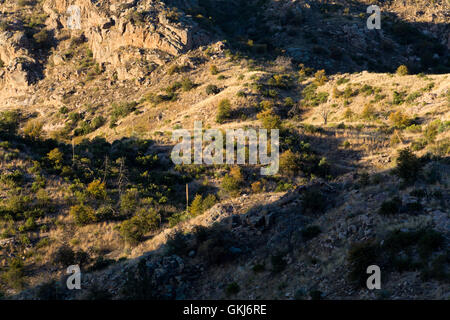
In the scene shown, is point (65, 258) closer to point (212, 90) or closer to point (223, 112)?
point (223, 112)

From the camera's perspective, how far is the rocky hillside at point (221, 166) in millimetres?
14742

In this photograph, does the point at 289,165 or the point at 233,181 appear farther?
the point at 289,165

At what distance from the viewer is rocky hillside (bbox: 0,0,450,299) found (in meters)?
14.7

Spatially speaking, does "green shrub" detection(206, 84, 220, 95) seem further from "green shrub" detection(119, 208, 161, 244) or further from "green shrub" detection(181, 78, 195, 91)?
"green shrub" detection(119, 208, 161, 244)

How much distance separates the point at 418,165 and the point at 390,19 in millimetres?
61743

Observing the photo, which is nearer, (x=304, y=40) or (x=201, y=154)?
(x=201, y=154)

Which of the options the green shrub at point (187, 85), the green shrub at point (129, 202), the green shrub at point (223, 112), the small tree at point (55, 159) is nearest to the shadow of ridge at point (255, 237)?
the green shrub at point (129, 202)

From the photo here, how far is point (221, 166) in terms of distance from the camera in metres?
29.5

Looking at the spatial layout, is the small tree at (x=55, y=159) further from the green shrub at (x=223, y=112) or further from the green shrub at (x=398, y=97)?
the green shrub at (x=398, y=97)

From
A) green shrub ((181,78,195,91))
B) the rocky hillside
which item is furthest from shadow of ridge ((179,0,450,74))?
green shrub ((181,78,195,91))

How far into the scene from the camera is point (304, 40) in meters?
60.5

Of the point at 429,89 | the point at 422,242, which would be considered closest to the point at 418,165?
the point at 422,242

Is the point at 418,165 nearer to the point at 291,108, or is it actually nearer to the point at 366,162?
the point at 366,162

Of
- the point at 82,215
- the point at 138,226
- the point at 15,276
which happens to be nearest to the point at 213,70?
the point at 82,215
